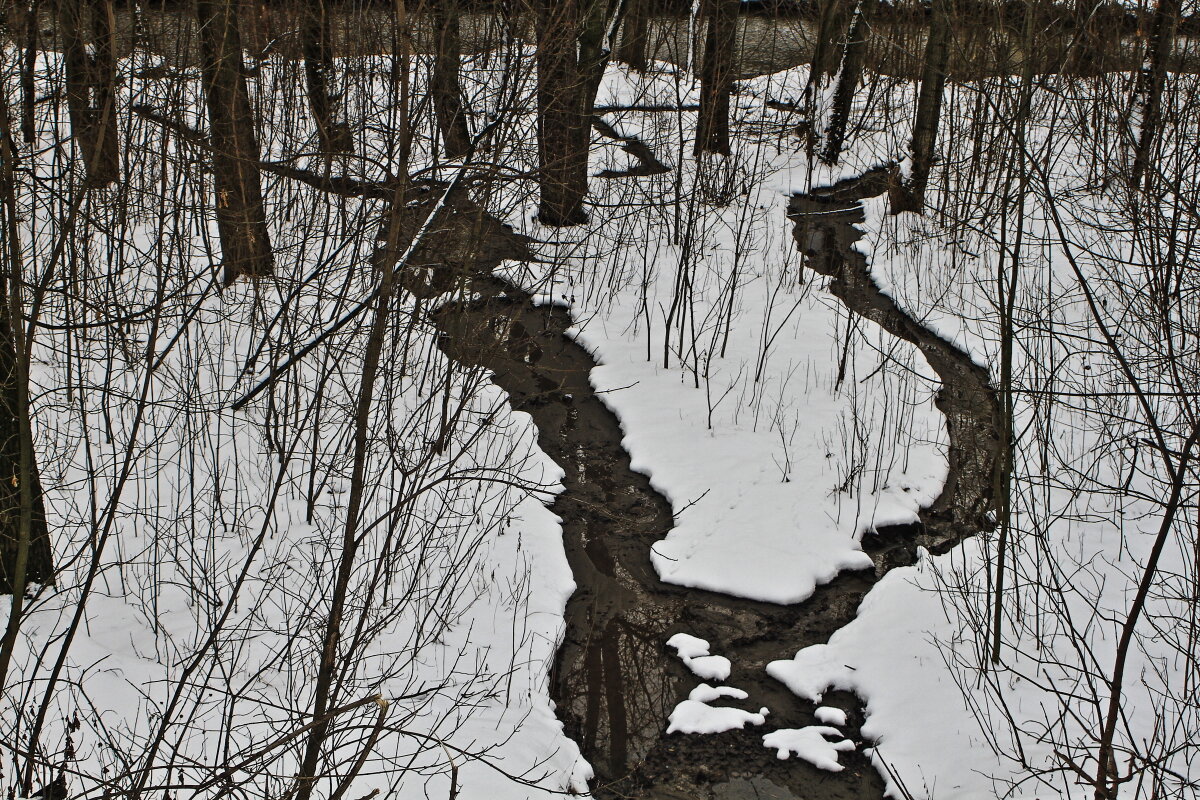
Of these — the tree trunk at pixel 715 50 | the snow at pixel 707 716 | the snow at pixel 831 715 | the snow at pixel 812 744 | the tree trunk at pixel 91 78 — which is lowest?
the snow at pixel 812 744

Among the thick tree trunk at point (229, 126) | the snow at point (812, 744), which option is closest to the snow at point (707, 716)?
the snow at point (812, 744)

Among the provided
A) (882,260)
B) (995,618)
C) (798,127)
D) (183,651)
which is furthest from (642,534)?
(798,127)

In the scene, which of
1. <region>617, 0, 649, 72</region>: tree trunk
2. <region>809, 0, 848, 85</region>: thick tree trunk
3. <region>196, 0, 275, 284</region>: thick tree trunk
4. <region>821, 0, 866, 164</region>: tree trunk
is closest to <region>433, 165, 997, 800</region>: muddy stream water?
<region>196, 0, 275, 284</region>: thick tree trunk

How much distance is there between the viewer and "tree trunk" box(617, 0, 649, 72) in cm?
1396

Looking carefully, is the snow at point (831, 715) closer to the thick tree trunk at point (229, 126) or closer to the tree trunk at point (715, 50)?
the thick tree trunk at point (229, 126)

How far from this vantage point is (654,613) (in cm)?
593

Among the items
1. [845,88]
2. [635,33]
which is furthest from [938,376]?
[635,33]

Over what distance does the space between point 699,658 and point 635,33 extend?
11812 millimetres

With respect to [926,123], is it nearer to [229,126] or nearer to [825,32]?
[825,32]

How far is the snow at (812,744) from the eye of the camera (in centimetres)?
475

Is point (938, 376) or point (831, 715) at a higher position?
point (938, 376)

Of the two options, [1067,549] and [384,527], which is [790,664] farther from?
[384,527]

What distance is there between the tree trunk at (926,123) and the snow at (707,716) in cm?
761

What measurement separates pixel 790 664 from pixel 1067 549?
1.92m
